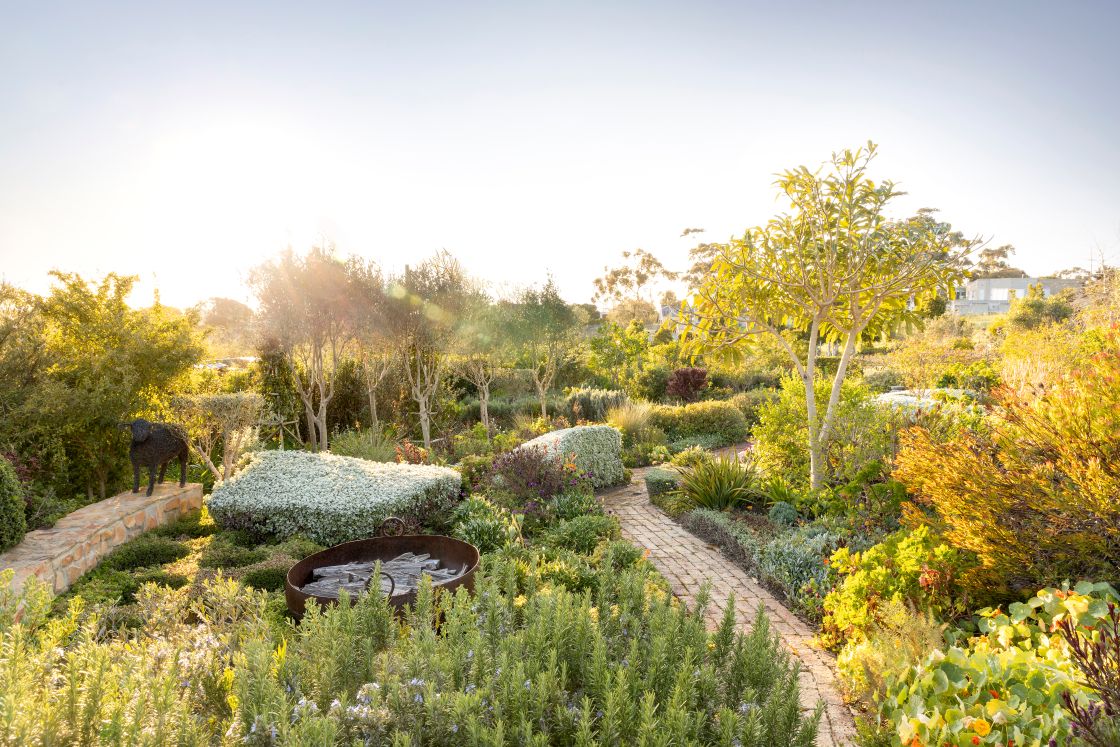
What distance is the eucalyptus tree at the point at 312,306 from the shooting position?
9.96 meters

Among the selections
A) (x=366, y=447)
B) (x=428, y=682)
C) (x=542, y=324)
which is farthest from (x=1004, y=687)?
(x=542, y=324)

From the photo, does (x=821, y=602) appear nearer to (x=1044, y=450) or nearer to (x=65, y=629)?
(x=1044, y=450)

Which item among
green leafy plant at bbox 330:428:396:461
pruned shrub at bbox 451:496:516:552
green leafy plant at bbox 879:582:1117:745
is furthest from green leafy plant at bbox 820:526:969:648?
green leafy plant at bbox 330:428:396:461

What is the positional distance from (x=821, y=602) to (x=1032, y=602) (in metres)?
1.75

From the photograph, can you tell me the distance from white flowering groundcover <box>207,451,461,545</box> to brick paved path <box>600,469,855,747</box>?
2.44 metres

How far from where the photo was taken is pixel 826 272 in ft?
20.7

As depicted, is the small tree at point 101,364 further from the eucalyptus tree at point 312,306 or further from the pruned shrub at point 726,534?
the pruned shrub at point 726,534

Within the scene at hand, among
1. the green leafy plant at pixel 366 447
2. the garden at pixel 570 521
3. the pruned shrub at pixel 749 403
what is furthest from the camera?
the pruned shrub at pixel 749 403

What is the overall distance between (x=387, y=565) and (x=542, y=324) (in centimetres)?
1074

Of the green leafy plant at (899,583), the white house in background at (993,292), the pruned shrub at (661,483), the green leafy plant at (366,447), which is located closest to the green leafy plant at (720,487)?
the pruned shrub at (661,483)

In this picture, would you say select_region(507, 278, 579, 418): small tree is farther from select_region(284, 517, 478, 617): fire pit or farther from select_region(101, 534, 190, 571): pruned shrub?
select_region(284, 517, 478, 617): fire pit

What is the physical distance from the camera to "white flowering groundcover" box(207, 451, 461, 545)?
19.9ft

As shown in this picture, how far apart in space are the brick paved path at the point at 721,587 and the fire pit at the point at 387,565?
1.90 m

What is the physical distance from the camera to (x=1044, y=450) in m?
3.44
